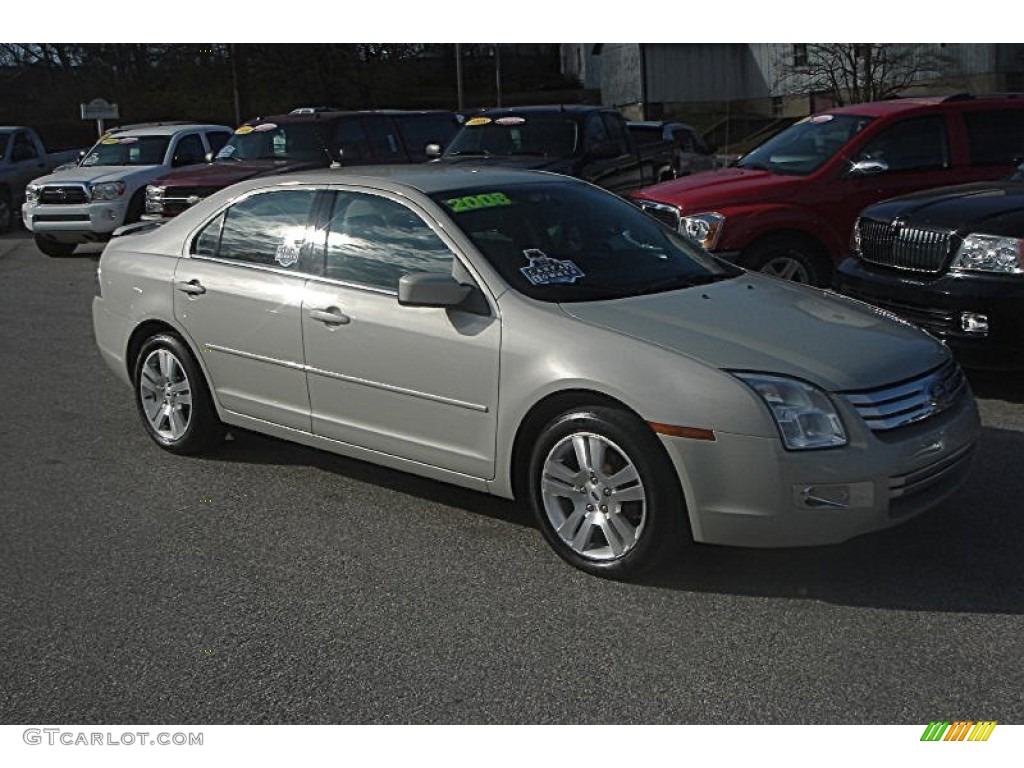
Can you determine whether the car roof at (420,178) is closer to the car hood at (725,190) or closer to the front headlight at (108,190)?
the car hood at (725,190)

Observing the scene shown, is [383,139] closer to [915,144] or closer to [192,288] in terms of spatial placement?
[915,144]

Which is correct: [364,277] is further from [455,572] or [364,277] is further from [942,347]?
[942,347]

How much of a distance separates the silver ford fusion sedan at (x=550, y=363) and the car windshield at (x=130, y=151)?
12188mm

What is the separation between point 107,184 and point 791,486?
1450cm

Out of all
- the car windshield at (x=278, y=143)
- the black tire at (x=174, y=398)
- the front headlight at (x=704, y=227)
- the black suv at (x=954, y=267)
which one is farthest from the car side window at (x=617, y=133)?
the black tire at (x=174, y=398)

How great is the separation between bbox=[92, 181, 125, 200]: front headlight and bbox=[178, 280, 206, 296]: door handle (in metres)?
11.3

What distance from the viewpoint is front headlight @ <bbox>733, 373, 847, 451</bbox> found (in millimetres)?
4367

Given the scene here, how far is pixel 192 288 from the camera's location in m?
6.31

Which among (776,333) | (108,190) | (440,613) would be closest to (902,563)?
(776,333)

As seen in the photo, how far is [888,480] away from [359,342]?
2.32 metres

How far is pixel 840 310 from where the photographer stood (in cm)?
536

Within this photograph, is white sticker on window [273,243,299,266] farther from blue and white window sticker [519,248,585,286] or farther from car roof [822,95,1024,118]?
car roof [822,95,1024,118]

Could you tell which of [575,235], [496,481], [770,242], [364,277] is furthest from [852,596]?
[770,242]

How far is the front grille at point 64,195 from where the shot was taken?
1698 centimetres
